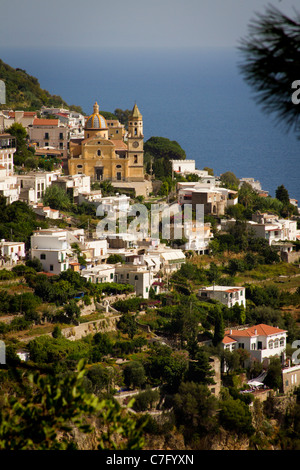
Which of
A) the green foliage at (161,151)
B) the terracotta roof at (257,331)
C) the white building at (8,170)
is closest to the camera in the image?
the terracotta roof at (257,331)

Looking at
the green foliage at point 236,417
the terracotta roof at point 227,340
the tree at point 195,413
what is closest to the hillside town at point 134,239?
the terracotta roof at point 227,340

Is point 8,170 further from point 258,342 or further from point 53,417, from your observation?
point 53,417

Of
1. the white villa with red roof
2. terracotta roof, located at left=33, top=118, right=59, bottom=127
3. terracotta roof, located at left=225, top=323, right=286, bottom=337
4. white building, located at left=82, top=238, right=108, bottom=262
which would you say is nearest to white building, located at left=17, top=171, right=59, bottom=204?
white building, located at left=82, top=238, right=108, bottom=262

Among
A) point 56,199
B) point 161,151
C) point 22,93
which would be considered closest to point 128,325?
point 56,199

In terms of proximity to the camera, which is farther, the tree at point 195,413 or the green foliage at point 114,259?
the green foliage at point 114,259

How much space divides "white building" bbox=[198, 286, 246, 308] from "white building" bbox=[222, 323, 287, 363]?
5.13ft

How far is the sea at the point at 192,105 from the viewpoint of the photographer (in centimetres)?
5944

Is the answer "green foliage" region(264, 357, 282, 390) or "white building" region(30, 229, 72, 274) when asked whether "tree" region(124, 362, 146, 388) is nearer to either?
"green foliage" region(264, 357, 282, 390)

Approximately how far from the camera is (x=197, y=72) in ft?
506

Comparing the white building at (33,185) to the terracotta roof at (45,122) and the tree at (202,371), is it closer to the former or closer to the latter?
the terracotta roof at (45,122)

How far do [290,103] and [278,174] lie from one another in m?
50.8

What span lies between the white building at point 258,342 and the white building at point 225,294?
1564 millimetres

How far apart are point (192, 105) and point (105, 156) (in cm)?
7738

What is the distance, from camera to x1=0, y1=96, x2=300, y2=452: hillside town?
20484mm
